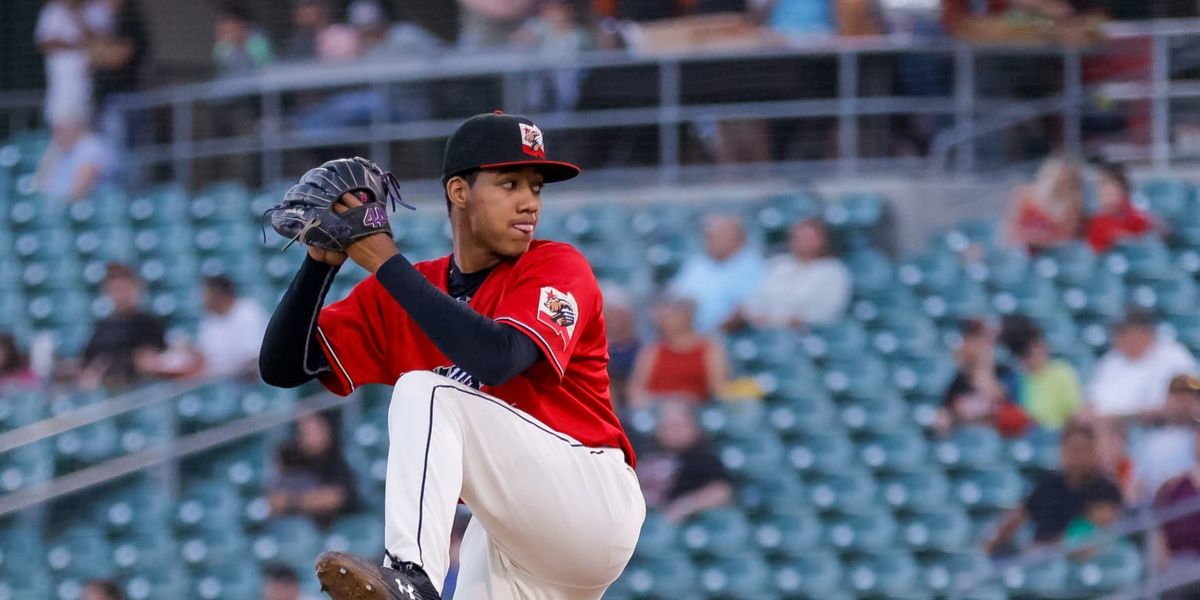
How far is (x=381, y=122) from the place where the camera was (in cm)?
903

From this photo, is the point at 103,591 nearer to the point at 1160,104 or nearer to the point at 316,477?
the point at 316,477

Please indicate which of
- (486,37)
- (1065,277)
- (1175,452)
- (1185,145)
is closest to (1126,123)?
(1185,145)

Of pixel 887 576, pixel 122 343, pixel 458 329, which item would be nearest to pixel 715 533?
pixel 887 576

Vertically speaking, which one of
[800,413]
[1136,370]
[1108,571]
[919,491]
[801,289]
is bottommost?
[1108,571]

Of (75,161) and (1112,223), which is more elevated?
(75,161)

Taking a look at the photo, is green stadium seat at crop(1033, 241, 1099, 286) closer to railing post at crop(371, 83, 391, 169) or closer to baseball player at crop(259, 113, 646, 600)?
railing post at crop(371, 83, 391, 169)

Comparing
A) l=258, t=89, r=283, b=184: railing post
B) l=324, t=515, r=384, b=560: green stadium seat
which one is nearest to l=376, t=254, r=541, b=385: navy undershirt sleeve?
l=324, t=515, r=384, b=560: green stadium seat

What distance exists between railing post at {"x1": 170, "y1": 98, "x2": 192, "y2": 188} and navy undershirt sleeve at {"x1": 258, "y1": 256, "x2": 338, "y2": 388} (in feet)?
19.8

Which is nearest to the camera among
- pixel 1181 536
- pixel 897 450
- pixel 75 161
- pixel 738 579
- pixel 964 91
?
pixel 1181 536

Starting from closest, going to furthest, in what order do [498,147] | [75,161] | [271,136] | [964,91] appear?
[498,147] < [964,91] < [271,136] < [75,161]

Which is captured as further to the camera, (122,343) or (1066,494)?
(122,343)

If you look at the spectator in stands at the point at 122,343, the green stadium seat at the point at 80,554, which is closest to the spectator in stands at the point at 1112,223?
the spectator in stands at the point at 122,343

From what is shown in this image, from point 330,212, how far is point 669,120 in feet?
16.8

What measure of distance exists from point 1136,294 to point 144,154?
17.1 ft
